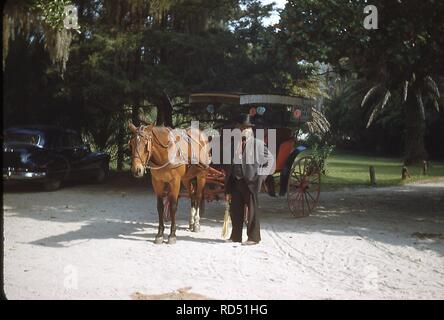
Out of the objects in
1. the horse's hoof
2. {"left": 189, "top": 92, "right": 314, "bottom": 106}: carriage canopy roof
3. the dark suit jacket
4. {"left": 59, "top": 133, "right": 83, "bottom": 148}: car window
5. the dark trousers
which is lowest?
the horse's hoof

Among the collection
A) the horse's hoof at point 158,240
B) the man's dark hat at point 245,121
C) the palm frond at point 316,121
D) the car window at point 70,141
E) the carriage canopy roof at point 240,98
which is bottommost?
the horse's hoof at point 158,240

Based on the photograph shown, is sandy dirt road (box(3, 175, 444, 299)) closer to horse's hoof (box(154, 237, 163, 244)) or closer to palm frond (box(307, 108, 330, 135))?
horse's hoof (box(154, 237, 163, 244))

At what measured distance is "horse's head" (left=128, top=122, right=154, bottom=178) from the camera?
722cm

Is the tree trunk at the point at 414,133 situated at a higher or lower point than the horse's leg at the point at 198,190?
higher

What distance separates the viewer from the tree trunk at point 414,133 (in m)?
31.3

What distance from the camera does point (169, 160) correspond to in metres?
7.98

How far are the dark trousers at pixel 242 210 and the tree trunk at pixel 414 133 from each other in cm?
2583

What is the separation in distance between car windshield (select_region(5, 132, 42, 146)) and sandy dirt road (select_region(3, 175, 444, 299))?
292 centimetres

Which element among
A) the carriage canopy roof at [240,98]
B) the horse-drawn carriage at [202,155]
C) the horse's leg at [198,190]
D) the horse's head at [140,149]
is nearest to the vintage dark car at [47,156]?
the horse-drawn carriage at [202,155]

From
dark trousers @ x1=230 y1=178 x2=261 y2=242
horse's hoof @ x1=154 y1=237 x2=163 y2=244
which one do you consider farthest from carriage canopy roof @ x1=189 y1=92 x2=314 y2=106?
horse's hoof @ x1=154 y1=237 x2=163 y2=244

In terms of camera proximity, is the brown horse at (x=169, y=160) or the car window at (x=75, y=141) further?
the car window at (x=75, y=141)

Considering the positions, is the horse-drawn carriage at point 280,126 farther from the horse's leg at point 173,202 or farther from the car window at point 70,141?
the car window at point 70,141

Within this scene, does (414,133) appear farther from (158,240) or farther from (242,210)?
(158,240)
